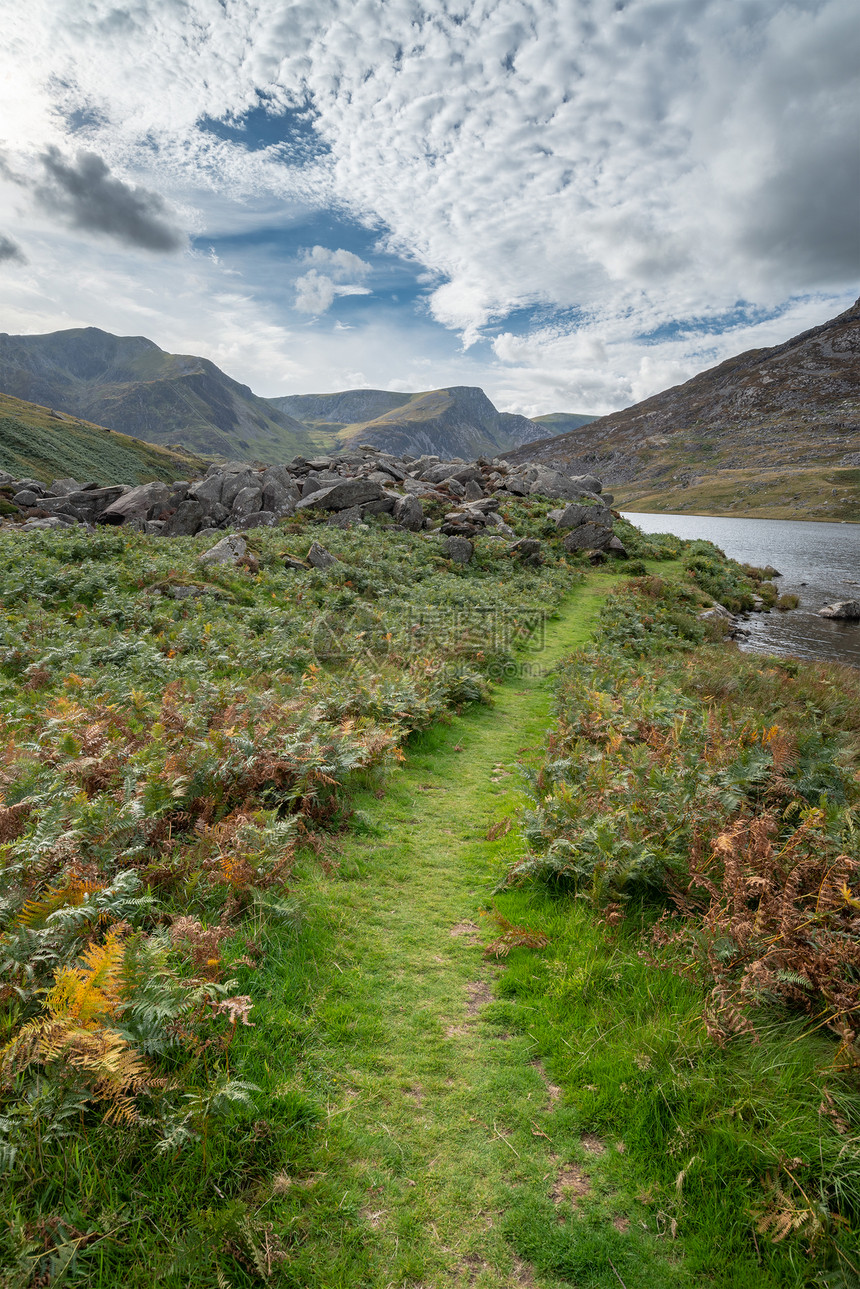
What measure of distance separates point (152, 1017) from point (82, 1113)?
526 millimetres

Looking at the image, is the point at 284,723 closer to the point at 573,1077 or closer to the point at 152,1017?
the point at 152,1017

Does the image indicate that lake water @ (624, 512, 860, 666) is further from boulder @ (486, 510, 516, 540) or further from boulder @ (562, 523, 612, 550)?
boulder @ (486, 510, 516, 540)

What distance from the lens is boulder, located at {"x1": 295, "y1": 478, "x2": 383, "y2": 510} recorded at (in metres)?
31.7

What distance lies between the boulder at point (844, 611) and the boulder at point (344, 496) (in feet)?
85.2

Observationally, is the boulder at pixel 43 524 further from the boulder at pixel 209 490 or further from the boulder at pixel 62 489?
the boulder at pixel 62 489

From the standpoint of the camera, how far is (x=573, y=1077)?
3971 mm

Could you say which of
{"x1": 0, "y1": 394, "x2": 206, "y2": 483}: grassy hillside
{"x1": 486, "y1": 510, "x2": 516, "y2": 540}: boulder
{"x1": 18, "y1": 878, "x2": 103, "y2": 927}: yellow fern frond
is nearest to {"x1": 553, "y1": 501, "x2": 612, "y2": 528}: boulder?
{"x1": 486, "y1": 510, "x2": 516, "y2": 540}: boulder

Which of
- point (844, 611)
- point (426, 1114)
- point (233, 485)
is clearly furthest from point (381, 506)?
point (426, 1114)

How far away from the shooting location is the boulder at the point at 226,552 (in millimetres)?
19125

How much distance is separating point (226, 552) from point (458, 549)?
11.8 m

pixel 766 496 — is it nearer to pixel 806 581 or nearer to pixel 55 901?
pixel 806 581

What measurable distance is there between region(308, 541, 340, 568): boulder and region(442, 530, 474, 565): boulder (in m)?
7.81

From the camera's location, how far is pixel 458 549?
27328 millimetres

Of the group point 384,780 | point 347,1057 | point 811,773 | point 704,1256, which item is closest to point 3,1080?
point 347,1057
